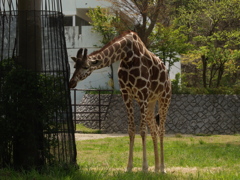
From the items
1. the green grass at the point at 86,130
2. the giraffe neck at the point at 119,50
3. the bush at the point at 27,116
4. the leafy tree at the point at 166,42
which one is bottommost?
the green grass at the point at 86,130

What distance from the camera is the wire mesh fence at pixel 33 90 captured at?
7.05 meters

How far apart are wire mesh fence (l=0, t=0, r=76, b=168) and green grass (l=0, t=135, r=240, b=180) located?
365mm

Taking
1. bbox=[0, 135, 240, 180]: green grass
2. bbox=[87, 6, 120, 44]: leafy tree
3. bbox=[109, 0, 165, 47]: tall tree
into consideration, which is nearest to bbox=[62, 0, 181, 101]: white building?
bbox=[87, 6, 120, 44]: leafy tree

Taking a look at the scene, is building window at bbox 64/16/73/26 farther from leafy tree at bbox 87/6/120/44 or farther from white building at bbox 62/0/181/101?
leafy tree at bbox 87/6/120/44

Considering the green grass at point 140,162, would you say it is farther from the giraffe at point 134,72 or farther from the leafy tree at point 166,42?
the leafy tree at point 166,42

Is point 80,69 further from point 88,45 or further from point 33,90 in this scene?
point 88,45

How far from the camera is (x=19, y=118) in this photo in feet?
23.2

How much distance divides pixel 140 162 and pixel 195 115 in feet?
35.5

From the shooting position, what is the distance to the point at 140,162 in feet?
32.2

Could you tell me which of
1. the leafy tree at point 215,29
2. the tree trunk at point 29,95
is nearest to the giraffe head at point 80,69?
the tree trunk at point 29,95

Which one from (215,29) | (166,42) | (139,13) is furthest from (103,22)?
(215,29)

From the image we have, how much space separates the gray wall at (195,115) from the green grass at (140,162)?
15.4 feet

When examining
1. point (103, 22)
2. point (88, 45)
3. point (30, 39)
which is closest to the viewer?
point (30, 39)

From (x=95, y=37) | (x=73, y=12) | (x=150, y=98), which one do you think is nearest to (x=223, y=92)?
(x=95, y=37)
